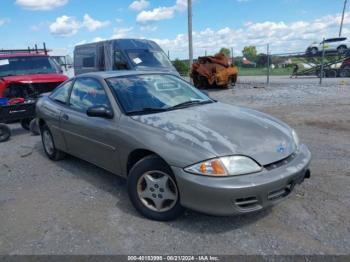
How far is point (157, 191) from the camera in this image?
11.4 ft

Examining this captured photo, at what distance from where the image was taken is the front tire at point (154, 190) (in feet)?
11.1

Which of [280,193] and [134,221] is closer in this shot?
[280,193]

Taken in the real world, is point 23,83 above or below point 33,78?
below

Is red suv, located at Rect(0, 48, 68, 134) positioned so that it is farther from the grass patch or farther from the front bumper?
the grass patch

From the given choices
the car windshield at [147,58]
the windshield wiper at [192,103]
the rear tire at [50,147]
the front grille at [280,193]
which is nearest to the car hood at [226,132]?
the windshield wiper at [192,103]

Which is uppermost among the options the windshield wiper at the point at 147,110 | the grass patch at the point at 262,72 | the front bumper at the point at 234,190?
the windshield wiper at the point at 147,110

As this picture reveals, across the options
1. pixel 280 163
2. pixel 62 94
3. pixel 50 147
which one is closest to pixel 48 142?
pixel 50 147

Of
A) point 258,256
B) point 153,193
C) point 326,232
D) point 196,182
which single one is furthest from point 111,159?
point 326,232

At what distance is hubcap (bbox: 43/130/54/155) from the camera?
18.9ft

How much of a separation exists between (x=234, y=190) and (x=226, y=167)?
0.71ft

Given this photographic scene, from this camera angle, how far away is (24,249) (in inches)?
124

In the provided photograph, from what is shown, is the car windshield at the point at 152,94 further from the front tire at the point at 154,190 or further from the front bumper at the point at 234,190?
the front bumper at the point at 234,190

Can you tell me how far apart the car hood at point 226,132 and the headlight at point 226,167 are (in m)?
0.06

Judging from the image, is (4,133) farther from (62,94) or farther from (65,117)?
(65,117)
